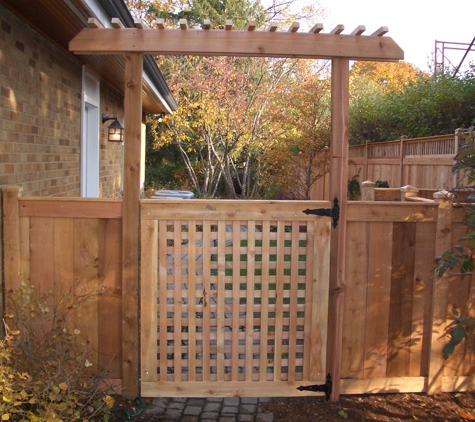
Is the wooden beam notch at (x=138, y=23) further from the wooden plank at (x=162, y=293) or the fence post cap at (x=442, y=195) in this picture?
the fence post cap at (x=442, y=195)

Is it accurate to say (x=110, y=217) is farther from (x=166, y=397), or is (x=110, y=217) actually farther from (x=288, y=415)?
(x=288, y=415)

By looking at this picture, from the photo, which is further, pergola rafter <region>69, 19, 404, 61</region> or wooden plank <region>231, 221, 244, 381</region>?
wooden plank <region>231, 221, 244, 381</region>

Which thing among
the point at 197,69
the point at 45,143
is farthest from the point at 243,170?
the point at 45,143

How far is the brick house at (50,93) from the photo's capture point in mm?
3822

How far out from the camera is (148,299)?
3.85 meters

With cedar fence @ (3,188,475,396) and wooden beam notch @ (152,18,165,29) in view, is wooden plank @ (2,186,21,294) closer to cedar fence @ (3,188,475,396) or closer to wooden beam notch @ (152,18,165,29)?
cedar fence @ (3,188,475,396)

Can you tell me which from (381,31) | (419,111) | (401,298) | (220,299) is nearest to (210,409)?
(220,299)

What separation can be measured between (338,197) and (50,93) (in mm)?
2750

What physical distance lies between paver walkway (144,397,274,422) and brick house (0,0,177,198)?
1900 mm

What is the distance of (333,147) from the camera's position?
12.6ft

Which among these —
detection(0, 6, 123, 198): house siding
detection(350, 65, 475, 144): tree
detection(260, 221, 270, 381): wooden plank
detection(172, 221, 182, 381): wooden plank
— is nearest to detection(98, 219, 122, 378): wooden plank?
detection(172, 221, 182, 381): wooden plank

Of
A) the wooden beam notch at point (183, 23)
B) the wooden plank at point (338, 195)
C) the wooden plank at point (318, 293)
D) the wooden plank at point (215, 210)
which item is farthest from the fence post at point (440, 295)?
the wooden beam notch at point (183, 23)

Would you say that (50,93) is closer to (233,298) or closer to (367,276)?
(233,298)

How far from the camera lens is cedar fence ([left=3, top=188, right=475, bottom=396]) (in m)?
3.81
